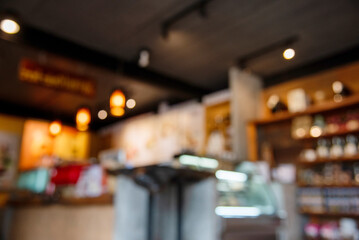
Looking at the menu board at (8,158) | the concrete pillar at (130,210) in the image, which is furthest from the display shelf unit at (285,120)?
the menu board at (8,158)

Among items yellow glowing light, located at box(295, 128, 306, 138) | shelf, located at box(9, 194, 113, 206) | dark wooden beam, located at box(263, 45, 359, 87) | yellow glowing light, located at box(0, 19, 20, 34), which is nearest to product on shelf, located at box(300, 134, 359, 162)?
yellow glowing light, located at box(295, 128, 306, 138)

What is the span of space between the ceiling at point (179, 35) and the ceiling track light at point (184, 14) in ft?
0.13

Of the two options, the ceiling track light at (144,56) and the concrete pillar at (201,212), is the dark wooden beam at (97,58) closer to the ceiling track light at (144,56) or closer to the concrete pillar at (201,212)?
the ceiling track light at (144,56)

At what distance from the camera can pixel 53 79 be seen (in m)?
4.31

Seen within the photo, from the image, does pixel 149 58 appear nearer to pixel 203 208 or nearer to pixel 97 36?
pixel 97 36

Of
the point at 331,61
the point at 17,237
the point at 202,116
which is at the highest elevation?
the point at 331,61

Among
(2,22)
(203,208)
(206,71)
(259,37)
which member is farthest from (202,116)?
(2,22)

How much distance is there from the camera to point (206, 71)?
5.95m

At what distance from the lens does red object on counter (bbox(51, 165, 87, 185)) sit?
473 cm

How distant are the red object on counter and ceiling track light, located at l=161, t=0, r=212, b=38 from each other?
2.28m

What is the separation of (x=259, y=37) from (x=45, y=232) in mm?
4254

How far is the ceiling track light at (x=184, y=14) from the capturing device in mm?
3917

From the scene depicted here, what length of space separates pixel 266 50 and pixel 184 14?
1.61 metres

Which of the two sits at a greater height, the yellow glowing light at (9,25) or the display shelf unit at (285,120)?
the yellow glowing light at (9,25)
